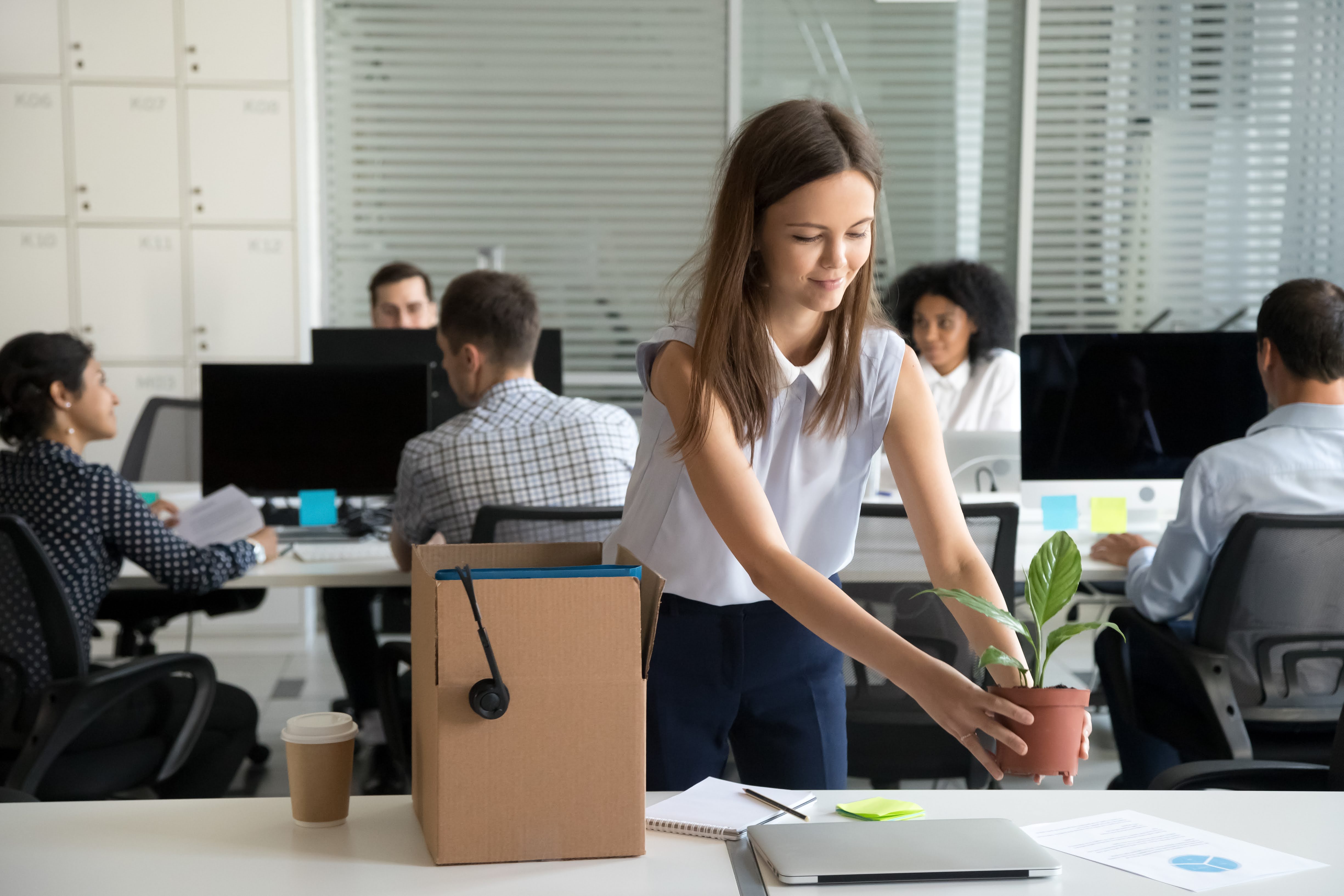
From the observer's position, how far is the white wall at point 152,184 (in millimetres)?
4258

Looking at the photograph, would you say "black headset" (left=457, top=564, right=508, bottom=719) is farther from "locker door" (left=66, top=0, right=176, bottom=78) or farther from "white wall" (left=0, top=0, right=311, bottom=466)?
"locker door" (left=66, top=0, right=176, bottom=78)

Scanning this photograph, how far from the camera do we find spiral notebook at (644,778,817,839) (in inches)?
42.6

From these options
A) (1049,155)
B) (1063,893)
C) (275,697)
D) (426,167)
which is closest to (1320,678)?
(1063,893)

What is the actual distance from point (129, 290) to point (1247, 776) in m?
4.12

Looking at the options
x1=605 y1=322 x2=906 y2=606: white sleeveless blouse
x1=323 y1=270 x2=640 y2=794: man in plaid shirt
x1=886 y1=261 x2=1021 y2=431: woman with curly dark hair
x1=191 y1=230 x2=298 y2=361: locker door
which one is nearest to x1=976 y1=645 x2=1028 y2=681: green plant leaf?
x1=605 y1=322 x2=906 y2=606: white sleeveless blouse

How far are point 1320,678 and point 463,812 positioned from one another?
163 cm

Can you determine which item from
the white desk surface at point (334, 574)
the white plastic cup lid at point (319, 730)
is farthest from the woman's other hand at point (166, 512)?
the white plastic cup lid at point (319, 730)

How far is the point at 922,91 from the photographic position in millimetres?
5027

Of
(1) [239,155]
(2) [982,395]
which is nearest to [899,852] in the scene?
(2) [982,395]

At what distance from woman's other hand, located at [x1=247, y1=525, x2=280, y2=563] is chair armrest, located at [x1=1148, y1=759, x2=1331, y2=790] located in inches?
69.3

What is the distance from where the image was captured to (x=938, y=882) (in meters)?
0.98

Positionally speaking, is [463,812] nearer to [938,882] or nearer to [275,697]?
[938,882]

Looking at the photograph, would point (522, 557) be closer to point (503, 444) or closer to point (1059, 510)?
point (503, 444)

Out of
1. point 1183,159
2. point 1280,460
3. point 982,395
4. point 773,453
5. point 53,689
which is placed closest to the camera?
point 773,453
